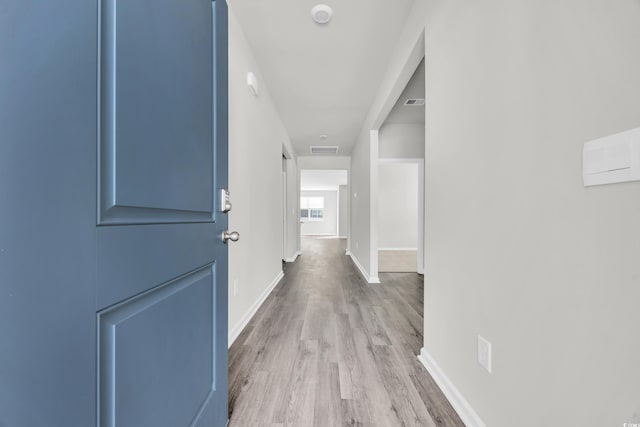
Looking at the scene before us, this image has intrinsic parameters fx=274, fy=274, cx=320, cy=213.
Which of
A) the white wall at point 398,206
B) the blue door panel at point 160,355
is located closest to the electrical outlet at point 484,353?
the blue door panel at point 160,355

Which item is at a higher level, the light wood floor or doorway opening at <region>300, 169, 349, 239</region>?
doorway opening at <region>300, 169, 349, 239</region>

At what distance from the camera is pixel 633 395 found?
58cm

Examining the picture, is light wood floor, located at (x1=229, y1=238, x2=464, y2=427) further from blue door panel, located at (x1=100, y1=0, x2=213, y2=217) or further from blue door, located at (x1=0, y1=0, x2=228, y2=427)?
blue door panel, located at (x1=100, y1=0, x2=213, y2=217)

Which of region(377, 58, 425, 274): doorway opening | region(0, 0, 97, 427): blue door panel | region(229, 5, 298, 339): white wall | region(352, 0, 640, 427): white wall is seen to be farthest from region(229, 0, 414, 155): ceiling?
region(0, 0, 97, 427): blue door panel

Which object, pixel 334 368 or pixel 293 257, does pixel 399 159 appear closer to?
pixel 293 257

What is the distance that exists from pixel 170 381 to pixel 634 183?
48.2 inches

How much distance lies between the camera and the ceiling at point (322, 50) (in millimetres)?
1949

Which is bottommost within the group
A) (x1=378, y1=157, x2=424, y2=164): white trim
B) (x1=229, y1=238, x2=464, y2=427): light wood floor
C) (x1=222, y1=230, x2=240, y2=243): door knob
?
(x1=229, y1=238, x2=464, y2=427): light wood floor

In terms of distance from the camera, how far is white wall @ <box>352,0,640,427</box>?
0.61 metres

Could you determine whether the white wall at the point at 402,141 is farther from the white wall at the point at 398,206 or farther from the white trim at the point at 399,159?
the white wall at the point at 398,206

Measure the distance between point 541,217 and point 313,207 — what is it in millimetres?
13402

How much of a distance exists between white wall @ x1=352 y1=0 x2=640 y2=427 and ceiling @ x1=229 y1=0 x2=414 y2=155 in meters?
0.80

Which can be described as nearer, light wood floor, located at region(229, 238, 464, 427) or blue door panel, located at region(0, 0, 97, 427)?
blue door panel, located at region(0, 0, 97, 427)

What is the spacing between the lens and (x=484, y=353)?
1.10 meters
